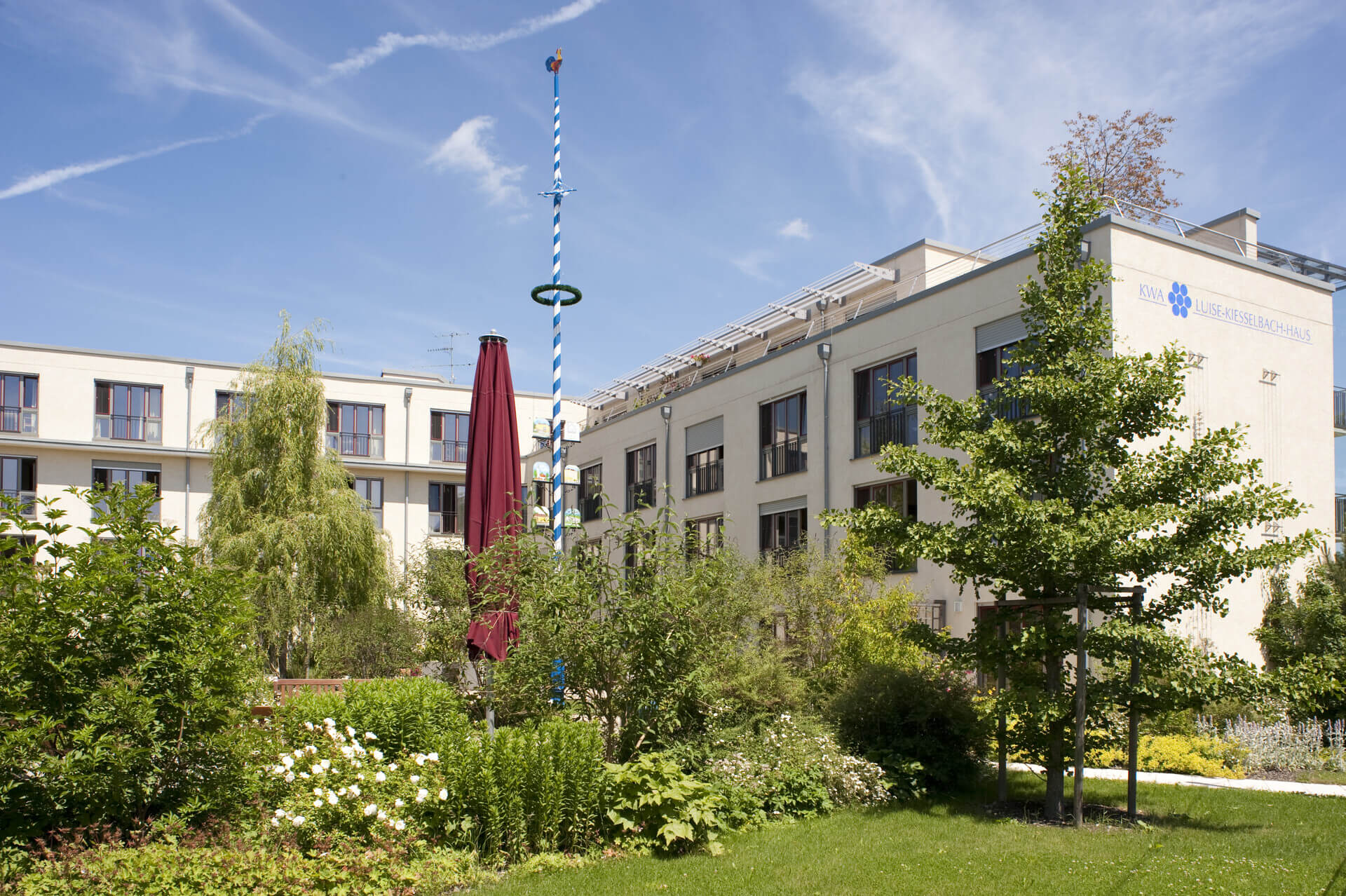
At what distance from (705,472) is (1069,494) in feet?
58.7

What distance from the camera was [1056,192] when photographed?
32.9ft

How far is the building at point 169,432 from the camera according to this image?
35344mm

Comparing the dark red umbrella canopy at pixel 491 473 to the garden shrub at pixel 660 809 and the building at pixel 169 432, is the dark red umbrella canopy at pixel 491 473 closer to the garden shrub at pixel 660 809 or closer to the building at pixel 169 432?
the garden shrub at pixel 660 809

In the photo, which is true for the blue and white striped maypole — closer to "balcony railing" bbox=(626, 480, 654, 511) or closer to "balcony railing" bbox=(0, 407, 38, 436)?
"balcony railing" bbox=(626, 480, 654, 511)

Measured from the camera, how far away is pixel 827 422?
2186 centimetres

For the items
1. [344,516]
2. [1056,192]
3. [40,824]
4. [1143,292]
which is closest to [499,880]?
[40,824]

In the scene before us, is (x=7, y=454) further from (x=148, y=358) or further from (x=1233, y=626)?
(x=1233, y=626)

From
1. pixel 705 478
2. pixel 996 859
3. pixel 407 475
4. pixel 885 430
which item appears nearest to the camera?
pixel 996 859

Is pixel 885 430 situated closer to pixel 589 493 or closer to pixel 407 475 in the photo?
pixel 589 493

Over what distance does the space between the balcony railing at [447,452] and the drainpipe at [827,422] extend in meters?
22.6

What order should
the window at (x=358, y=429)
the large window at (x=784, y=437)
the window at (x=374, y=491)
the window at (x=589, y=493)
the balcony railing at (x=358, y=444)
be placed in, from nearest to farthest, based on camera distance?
1. the large window at (x=784, y=437)
2. the window at (x=589, y=493)
3. the balcony railing at (x=358, y=444)
4. the window at (x=358, y=429)
5. the window at (x=374, y=491)

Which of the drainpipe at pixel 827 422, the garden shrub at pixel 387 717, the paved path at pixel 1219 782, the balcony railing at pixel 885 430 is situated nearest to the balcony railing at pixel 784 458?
the drainpipe at pixel 827 422

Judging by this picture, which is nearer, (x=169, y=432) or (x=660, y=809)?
(x=660, y=809)

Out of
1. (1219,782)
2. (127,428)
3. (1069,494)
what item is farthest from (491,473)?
(127,428)
